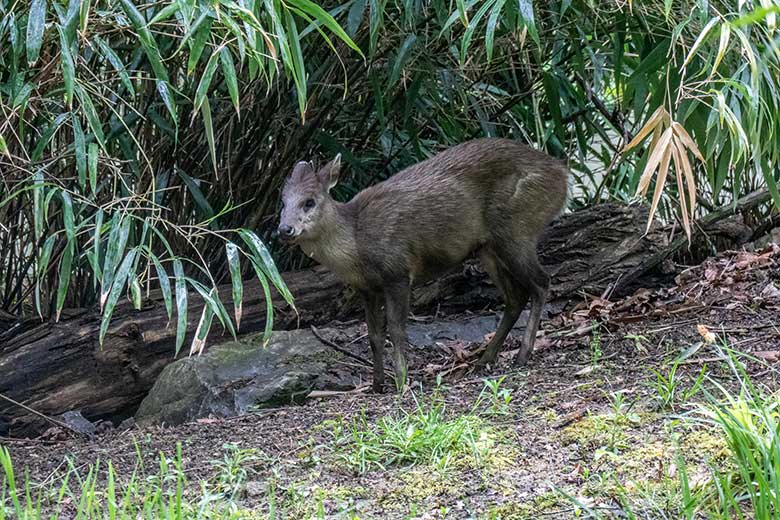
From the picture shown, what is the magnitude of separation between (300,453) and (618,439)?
3.80 ft

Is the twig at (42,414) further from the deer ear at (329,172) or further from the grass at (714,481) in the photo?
the grass at (714,481)

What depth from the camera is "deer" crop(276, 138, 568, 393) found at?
212 inches

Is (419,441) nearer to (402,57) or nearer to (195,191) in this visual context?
(402,57)

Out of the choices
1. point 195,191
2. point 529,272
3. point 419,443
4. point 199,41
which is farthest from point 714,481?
point 195,191

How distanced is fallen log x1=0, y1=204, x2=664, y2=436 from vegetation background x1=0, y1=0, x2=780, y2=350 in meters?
0.22

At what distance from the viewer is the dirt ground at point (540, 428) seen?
335 cm

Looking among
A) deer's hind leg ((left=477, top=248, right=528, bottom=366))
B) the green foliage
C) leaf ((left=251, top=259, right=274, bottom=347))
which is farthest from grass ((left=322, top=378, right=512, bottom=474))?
deer's hind leg ((left=477, top=248, right=528, bottom=366))

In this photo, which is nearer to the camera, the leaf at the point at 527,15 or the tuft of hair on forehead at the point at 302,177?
the leaf at the point at 527,15

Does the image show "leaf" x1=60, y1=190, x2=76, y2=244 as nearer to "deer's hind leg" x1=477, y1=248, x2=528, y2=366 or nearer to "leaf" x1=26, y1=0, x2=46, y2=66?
"leaf" x1=26, y1=0, x2=46, y2=66

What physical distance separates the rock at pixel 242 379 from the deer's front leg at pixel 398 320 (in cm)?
43

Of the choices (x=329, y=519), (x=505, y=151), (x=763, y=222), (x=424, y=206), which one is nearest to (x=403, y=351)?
(x=424, y=206)

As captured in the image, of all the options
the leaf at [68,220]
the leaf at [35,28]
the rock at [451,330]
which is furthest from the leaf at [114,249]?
the rock at [451,330]

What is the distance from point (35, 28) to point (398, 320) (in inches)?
96.6

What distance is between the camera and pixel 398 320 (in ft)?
17.3
